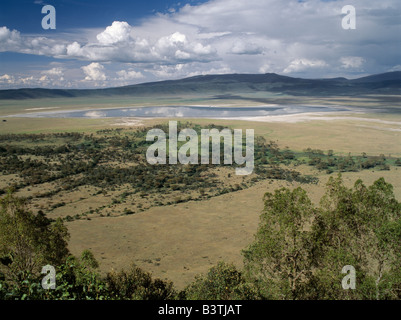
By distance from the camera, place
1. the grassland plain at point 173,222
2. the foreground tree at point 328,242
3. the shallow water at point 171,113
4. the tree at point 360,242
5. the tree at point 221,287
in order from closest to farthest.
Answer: the tree at point 360,242, the foreground tree at point 328,242, the tree at point 221,287, the grassland plain at point 173,222, the shallow water at point 171,113

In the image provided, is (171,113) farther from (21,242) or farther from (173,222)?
(21,242)

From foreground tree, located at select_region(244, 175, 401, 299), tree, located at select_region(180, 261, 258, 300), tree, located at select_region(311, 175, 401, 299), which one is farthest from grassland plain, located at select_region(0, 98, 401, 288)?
tree, located at select_region(311, 175, 401, 299)

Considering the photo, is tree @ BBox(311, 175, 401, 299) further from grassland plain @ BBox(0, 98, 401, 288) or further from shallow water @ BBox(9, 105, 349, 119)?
shallow water @ BBox(9, 105, 349, 119)

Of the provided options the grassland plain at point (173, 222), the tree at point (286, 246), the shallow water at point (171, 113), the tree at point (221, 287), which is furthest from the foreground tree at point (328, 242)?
the shallow water at point (171, 113)

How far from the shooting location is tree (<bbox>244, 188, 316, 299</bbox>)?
38.9ft

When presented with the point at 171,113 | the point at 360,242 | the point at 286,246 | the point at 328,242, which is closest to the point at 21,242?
the point at 286,246

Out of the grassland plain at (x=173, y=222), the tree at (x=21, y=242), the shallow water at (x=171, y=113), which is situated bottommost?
the grassland plain at (x=173, y=222)

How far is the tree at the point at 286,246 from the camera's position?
11.9 meters

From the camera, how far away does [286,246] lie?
12.0 meters

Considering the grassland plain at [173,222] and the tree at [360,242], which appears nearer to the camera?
the tree at [360,242]

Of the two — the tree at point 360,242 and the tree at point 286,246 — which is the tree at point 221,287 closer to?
the tree at point 286,246

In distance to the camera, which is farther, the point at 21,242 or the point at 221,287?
the point at 221,287
